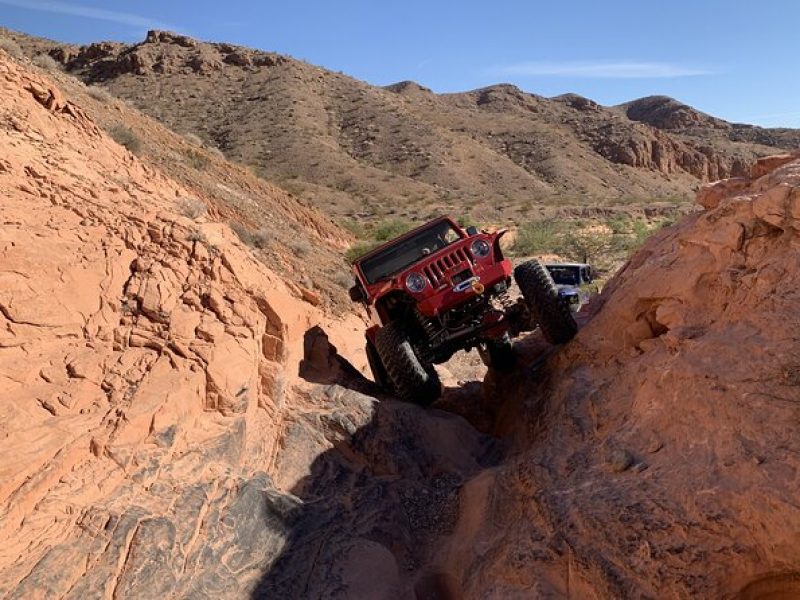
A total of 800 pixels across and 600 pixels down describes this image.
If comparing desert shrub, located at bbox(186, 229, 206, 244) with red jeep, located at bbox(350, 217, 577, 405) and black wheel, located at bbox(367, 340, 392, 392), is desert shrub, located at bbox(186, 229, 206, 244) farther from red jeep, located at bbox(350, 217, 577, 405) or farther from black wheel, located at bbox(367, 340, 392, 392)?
black wheel, located at bbox(367, 340, 392, 392)

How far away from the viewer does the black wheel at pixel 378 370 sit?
762 centimetres

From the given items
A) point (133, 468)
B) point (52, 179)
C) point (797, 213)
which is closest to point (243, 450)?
point (133, 468)

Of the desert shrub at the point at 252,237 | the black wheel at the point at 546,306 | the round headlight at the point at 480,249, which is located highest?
the desert shrub at the point at 252,237

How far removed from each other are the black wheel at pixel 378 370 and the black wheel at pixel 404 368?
569 millimetres

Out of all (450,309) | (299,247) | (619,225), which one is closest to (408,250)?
(450,309)

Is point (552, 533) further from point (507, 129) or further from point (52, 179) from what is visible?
point (507, 129)

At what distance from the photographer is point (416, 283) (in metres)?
7.00

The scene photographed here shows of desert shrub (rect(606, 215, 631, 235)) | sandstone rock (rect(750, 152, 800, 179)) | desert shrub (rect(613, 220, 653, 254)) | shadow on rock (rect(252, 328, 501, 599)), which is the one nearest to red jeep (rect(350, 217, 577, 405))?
shadow on rock (rect(252, 328, 501, 599))

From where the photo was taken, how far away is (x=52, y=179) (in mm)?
6422

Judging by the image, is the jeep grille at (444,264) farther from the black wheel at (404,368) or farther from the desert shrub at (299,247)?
the desert shrub at (299,247)

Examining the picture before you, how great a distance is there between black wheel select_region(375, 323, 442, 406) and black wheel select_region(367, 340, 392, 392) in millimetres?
569

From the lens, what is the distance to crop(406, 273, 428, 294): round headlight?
698 cm

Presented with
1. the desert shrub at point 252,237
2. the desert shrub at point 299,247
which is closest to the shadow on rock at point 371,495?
the desert shrub at point 252,237

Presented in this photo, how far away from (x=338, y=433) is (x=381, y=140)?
4421cm
